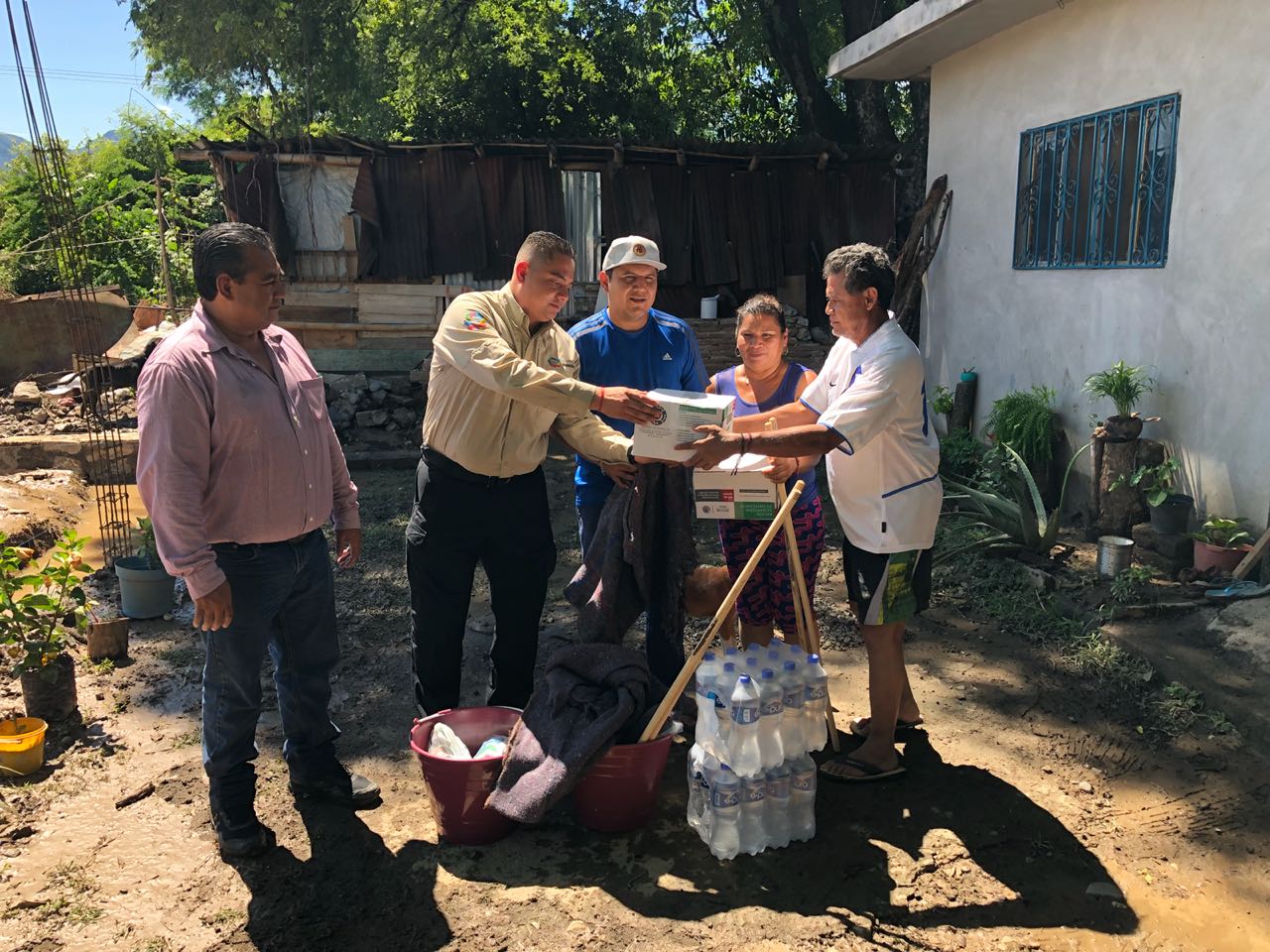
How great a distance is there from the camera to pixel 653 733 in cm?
331

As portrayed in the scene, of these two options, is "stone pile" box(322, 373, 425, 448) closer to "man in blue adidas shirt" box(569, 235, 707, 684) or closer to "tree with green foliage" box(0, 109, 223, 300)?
"man in blue adidas shirt" box(569, 235, 707, 684)

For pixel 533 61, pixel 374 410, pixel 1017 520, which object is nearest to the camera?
pixel 1017 520

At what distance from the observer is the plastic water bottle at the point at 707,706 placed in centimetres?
319

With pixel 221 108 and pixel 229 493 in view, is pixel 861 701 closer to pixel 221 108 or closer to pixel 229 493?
pixel 229 493

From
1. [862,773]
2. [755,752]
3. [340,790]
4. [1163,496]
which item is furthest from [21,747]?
[1163,496]

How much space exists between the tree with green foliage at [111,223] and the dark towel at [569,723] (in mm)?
15823

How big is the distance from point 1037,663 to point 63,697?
4.83 metres

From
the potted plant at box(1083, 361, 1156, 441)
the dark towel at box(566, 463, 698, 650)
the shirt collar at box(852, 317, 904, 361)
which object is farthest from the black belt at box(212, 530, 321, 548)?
the potted plant at box(1083, 361, 1156, 441)

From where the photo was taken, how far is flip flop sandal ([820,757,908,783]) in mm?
3725

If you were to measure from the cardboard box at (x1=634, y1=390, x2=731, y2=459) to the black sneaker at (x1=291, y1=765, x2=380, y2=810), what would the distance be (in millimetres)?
1729

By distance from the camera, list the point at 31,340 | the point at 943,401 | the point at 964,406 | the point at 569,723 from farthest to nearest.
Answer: the point at 31,340, the point at 943,401, the point at 964,406, the point at 569,723

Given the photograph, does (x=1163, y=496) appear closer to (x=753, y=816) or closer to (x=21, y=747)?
(x=753, y=816)

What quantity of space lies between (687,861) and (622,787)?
1.10 ft

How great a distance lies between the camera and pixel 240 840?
3260 millimetres
